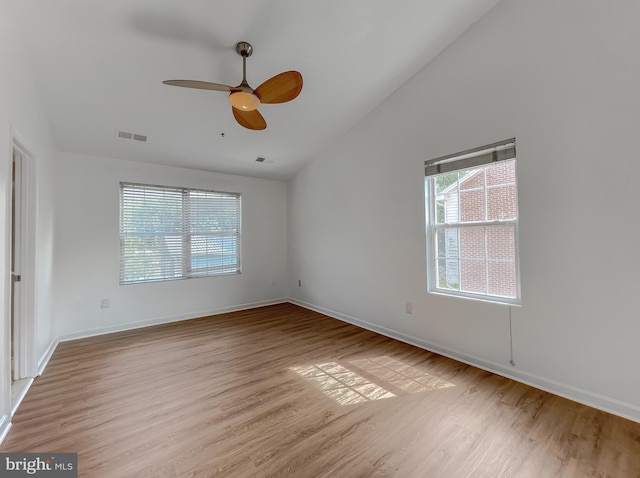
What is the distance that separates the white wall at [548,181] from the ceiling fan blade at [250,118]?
1.63 meters

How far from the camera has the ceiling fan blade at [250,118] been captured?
248 cm

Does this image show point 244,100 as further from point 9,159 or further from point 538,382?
point 538,382

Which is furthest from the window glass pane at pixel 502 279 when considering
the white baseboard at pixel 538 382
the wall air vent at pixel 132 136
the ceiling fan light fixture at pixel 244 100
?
the wall air vent at pixel 132 136

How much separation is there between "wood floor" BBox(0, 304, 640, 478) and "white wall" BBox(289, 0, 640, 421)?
0.29 m

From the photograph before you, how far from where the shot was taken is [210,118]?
319cm

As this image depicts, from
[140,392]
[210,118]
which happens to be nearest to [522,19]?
[210,118]

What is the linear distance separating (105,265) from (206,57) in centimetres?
301

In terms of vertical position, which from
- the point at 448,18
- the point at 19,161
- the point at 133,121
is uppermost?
the point at 448,18

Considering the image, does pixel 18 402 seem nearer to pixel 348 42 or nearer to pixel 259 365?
pixel 259 365

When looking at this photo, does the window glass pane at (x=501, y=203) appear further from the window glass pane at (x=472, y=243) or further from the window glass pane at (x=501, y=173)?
the window glass pane at (x=472, y=243)

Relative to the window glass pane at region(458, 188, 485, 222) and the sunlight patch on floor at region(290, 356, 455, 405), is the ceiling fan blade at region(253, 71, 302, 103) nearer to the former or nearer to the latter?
the window glass pane at region(458, 188, 485, 222)

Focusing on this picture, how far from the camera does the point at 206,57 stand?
2.40 metres

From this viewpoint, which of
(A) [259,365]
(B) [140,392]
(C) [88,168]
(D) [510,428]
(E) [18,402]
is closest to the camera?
(D) [510,428]

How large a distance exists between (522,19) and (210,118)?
3.14 meters
